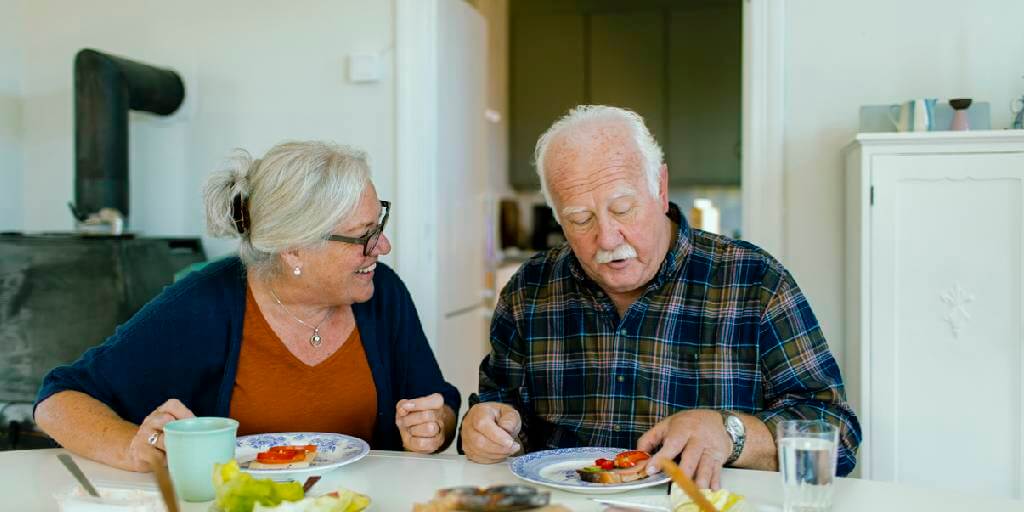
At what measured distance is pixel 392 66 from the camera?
3260mm

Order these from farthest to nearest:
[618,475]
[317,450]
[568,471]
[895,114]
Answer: [895,114], [317,450], [568,471], [618,475]

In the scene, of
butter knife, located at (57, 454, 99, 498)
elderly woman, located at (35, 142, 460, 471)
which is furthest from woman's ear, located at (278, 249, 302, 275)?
butter knife, located at (57, 454, 99, 498)

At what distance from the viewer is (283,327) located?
1.91 meters

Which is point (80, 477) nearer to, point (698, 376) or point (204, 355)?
point (204, 355)

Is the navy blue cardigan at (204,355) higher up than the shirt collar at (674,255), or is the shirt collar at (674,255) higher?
the shirt collar at (674,255)

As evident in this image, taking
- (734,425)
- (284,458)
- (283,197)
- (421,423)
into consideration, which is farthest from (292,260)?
(734,425)

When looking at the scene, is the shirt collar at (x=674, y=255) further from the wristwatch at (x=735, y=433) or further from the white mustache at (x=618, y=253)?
the wristwatch at (x=735, y=433)

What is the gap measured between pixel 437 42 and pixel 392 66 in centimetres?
17

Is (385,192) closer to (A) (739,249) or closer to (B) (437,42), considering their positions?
(B) (437,42)

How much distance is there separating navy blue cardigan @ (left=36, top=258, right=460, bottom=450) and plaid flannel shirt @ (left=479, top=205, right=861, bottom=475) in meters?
0.17

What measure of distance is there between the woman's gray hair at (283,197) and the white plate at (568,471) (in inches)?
26.5

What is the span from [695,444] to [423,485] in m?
0.39

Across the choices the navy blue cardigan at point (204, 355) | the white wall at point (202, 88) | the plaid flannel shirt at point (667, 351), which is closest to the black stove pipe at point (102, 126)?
the white wall at point (202, 88)

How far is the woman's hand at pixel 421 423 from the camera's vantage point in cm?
162
